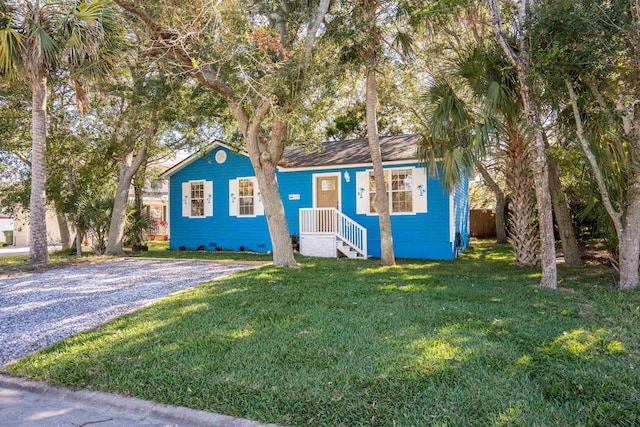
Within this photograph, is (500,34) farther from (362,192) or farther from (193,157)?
(193,157)

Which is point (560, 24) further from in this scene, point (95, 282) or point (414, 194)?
point (95, 282)

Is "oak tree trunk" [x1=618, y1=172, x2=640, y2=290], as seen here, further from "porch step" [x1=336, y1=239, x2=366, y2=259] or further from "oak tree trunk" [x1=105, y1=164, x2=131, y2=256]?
"oak tree trunk" [x1=105, y1=164, x2=131, y2=256]

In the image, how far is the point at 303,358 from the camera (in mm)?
3949

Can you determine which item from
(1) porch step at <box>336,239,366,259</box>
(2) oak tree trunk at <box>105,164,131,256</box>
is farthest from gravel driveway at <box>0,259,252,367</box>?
(1) porch step at <box>336,239,366,259</box>

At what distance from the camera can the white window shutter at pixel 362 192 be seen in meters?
13.3

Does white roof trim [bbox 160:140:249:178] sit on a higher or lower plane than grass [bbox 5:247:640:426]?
higher

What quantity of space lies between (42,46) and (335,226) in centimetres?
885

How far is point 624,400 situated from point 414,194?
391 inches

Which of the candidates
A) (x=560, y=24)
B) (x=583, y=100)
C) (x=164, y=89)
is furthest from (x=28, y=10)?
(x=583, y=100)

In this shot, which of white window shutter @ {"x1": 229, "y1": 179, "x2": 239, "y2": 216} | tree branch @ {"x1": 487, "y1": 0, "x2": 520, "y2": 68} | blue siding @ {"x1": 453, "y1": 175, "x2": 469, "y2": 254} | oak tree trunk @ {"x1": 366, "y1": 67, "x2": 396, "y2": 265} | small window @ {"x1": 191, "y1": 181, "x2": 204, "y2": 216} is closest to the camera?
tree branch @ {"x1": 487, "y1": 0, "x2": 520, "y2": 68}

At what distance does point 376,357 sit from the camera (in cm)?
388

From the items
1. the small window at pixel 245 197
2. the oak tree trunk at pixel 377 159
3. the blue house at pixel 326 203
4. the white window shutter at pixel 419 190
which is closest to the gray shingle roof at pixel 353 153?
the blue house at pixel 326 203

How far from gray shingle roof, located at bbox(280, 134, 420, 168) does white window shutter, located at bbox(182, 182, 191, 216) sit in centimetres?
425

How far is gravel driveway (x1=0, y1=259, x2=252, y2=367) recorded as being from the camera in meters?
5.15
